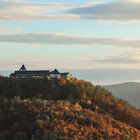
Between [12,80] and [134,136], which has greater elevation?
[12,80]

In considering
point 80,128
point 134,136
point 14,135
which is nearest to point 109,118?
point 134,136

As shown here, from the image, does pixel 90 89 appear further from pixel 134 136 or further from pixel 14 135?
pixel 14 135

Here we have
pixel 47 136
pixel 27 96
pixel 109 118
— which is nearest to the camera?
pixel 47 136

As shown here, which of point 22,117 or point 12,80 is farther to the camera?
point 12,80

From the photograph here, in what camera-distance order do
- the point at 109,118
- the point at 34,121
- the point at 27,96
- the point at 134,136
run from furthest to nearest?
the point at 27,96 < the point at 109,118 < the point at 134,136 < the point at 34,121

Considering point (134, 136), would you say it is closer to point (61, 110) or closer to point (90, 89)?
point (61, 110)

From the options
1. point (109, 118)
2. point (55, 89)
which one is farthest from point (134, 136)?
point (55, 89)
